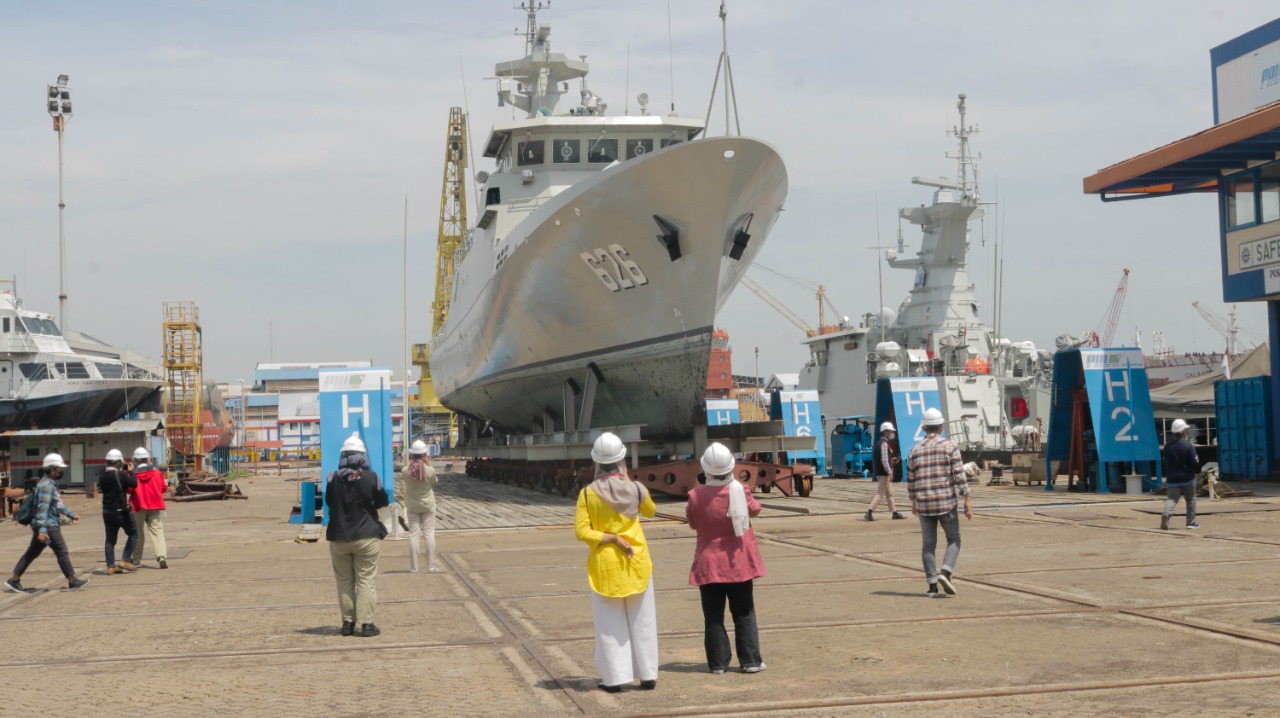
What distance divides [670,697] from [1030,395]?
34105mm

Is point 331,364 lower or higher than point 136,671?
higher

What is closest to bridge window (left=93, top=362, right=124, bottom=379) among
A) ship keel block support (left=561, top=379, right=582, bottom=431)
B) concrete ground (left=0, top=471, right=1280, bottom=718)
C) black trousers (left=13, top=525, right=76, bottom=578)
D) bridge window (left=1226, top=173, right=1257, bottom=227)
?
ship keel block support (left=561, top=379, right=582, bottom=431)

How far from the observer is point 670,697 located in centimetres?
651

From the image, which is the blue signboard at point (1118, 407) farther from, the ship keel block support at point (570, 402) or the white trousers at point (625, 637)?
the white trousers at point (625, 637)

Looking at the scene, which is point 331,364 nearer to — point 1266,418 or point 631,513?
point 1266,418

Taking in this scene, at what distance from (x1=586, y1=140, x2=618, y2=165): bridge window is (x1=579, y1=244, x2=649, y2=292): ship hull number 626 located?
5.84 metres

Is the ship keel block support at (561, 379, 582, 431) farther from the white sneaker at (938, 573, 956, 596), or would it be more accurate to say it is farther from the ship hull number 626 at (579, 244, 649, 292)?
the white sneaker at (938, 573, 956, 596)

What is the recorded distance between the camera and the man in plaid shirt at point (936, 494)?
980 cm

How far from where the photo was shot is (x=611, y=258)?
71.7 feet

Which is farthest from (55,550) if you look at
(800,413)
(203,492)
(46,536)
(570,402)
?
(203,492)

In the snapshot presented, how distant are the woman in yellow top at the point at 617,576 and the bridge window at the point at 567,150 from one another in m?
21.3

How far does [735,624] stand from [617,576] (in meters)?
0.75

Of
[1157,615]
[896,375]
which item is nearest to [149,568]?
[1157,615]

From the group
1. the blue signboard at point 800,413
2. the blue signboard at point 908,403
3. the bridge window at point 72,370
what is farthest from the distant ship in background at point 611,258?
the bridge window at point 72,370
